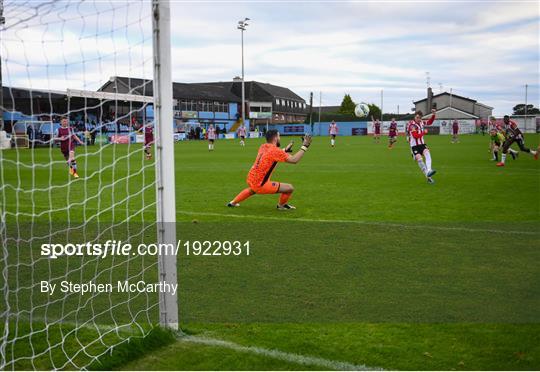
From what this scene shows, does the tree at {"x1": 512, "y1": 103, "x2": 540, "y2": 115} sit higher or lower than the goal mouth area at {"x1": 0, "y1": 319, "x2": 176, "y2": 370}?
higher

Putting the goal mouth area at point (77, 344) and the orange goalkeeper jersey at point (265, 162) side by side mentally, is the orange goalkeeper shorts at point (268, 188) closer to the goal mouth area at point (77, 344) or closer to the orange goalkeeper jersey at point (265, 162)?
the orange goalkeeper jersey at point (265, 162)

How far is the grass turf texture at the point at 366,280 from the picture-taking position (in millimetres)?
3840

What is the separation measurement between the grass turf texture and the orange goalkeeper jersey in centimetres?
62

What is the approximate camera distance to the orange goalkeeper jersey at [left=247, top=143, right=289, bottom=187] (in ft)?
31.3

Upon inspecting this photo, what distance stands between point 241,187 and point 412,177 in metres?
5.43

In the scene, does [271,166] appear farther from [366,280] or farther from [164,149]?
[164,149]

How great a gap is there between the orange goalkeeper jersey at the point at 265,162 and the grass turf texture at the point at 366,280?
0.62 meters

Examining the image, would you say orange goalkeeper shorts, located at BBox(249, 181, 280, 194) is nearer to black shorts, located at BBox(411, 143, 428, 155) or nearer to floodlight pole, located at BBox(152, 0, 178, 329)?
floodlight pole, located at BBox(152, 0, 178, 329)

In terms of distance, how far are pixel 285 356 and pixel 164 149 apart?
1815 mm

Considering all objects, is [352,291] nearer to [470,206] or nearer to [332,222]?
[332,222]

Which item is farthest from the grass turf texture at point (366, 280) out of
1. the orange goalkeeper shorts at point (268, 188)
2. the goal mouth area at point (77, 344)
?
the orange goalkeeper shorts at point (268, 188)

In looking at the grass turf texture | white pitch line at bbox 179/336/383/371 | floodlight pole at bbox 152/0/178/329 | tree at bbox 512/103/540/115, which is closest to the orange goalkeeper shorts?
the grass turf texture

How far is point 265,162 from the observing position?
9594 millimetres

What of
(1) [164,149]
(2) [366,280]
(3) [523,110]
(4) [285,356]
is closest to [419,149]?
(2) [366,280]
